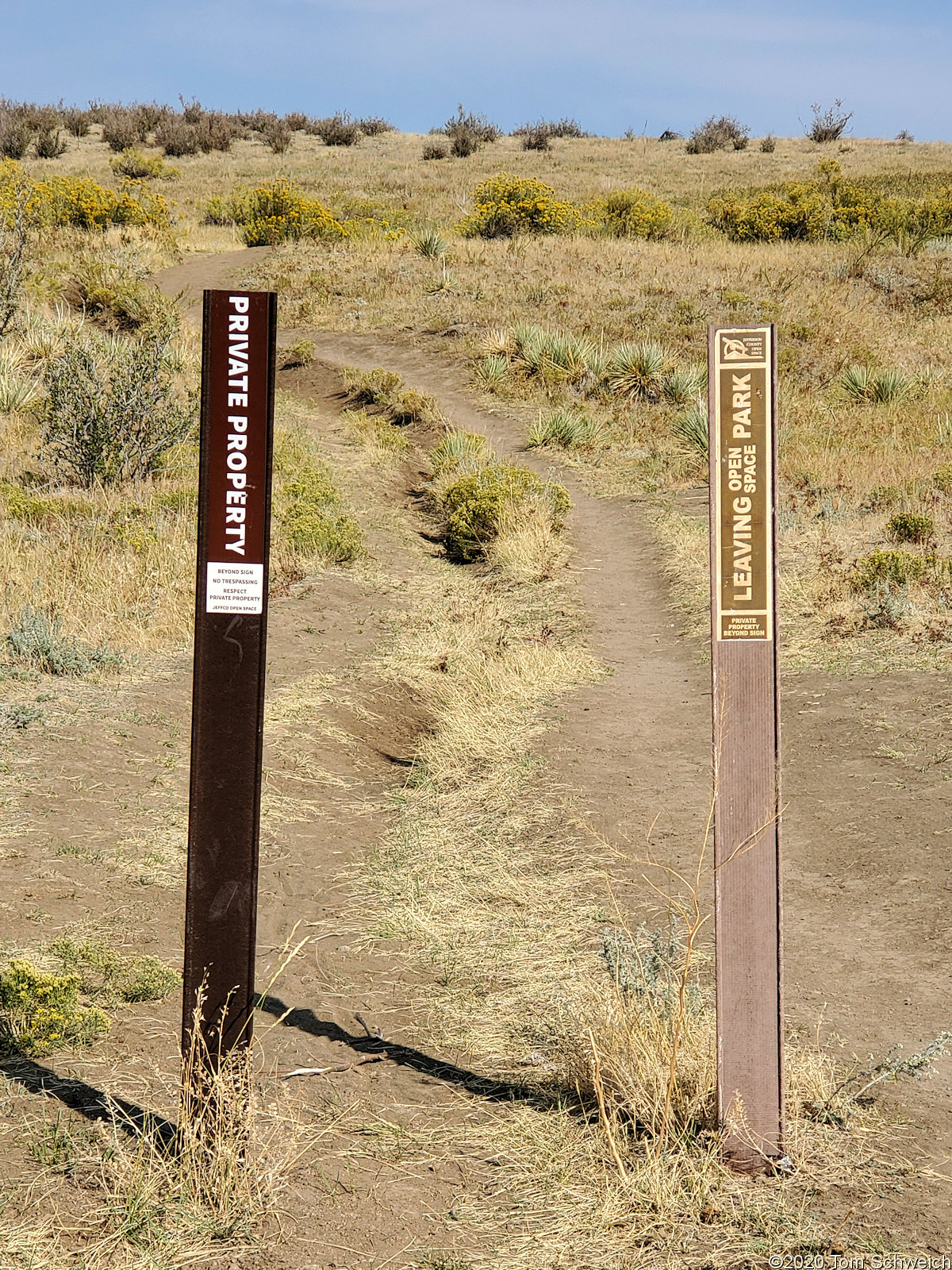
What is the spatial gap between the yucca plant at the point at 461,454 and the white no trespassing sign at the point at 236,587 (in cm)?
1108

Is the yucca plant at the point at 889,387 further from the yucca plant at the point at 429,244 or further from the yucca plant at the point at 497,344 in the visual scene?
the yucca plant at the point at 429,244

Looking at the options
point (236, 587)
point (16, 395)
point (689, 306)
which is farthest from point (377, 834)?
point (689, 306)

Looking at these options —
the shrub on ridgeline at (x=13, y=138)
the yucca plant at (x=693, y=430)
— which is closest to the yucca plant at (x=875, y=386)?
the yucca plant at (x=693, y=430)

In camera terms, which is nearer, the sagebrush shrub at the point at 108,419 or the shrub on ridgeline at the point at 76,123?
the sagebrush shrub at the point at 108,419

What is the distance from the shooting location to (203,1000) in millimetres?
2811

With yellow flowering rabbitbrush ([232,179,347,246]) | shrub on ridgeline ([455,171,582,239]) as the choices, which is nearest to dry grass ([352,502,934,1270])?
yellow flowering rabbitbrush ([232,179,347,246])

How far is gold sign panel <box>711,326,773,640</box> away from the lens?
9.33 feet

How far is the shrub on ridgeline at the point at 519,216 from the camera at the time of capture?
28.5 m

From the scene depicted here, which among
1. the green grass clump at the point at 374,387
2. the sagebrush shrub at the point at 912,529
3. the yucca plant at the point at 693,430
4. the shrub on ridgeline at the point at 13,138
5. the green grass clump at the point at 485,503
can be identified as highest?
the shrub on ridgeline at the point at 13,138

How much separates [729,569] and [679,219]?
93.3 ft

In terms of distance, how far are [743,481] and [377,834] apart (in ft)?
11.6

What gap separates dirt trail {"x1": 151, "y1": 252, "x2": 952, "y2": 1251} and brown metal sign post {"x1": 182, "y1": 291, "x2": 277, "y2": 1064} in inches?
70.1

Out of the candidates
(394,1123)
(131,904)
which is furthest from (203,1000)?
(131,904)

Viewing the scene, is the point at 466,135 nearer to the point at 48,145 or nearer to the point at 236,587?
the point at 48,145
